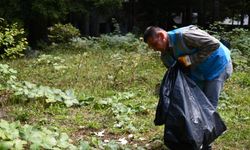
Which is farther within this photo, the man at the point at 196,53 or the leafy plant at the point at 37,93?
the leafy plant at the point at 37,93

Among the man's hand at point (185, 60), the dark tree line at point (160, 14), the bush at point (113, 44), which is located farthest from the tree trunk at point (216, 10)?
the man's hand at point (185, 60)

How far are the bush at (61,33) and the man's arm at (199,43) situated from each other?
36.8ft

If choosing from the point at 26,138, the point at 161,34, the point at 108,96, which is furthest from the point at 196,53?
the point at 108,96

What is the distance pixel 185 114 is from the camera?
4.45m

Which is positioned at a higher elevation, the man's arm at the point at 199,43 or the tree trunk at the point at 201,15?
the man's arm at the point at 199,43

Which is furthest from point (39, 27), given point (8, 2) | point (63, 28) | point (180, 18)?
point (180, 18)

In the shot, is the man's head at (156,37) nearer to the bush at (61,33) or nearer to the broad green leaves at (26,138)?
the broad green leaves at (26,138)

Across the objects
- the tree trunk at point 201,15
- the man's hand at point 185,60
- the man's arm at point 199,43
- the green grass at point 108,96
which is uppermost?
the man's arm at point 199,43

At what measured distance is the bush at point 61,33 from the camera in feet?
50.6

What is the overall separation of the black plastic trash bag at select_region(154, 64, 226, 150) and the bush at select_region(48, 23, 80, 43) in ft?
36.5

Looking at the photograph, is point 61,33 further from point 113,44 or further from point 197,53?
point 197,53

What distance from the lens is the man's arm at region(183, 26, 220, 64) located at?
14.6 feet

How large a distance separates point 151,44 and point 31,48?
1065 cm

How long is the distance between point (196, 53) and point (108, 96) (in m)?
3.45
